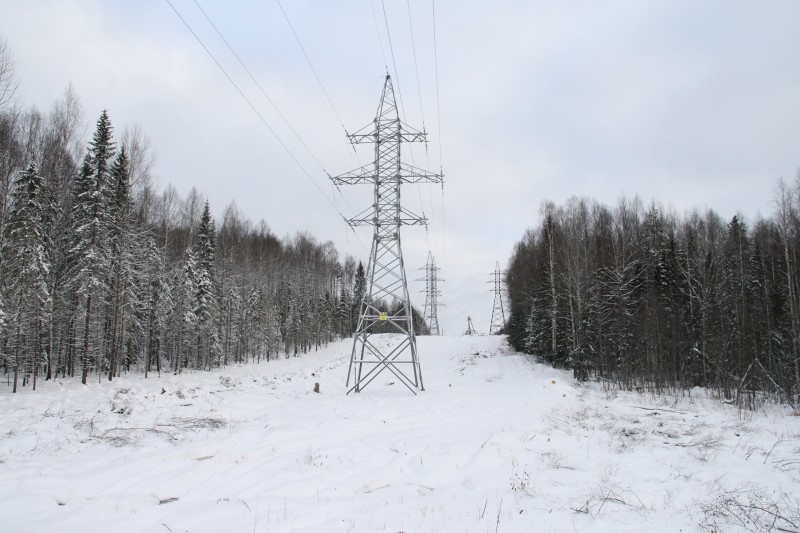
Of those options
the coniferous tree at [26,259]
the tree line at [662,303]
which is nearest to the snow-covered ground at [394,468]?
the tree line at [662,303]

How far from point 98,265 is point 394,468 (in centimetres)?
2243

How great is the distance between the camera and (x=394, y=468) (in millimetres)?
7172

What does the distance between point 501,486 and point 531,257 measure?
117 feet

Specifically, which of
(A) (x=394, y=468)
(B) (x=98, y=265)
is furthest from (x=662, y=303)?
(B) (x=98, y=265)

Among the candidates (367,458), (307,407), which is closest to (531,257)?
(307,407)

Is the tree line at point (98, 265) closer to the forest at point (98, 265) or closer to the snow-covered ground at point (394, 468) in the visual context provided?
the forest at point (98, 265)

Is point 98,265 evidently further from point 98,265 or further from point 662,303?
point 662,303

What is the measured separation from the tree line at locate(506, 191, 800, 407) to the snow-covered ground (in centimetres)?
1062

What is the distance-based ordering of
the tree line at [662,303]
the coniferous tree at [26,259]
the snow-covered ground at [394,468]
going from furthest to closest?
1. the tree line at [662,303]
2. the coniferous tree at [26,259]
3. the snow-covered ground at [394,468]

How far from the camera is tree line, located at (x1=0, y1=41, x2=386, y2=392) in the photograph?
21.2m

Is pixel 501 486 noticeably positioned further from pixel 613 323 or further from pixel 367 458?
pixel 613 323

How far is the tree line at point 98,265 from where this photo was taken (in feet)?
69.4

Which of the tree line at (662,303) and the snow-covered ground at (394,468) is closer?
the snow-covered ground at (394,468)

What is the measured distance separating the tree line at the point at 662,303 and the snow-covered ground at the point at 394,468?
1062 centimetres
